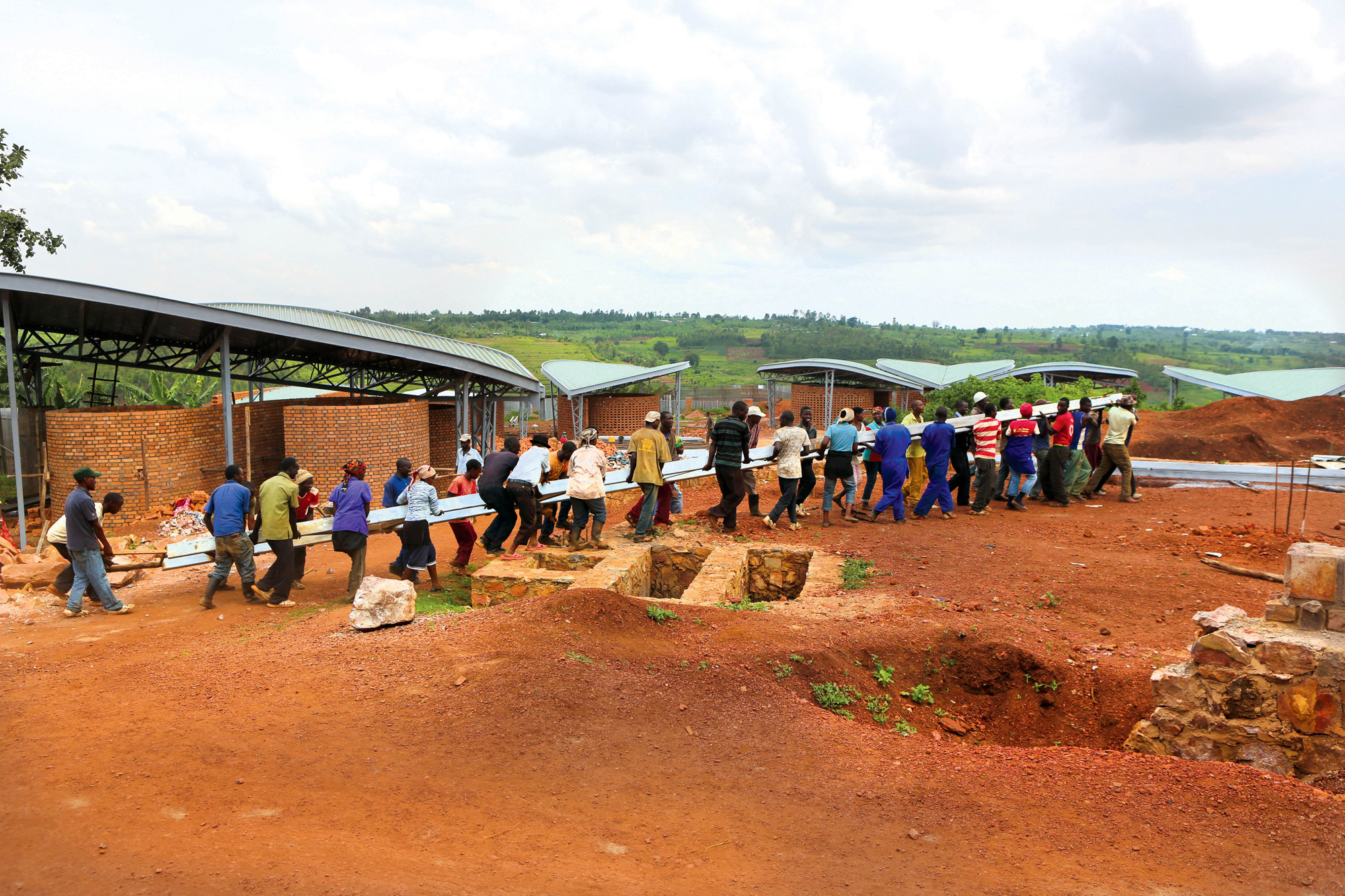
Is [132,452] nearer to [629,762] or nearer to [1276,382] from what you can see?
[629,762]

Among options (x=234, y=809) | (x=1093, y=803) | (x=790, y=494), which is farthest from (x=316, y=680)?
(x=790, y=494)

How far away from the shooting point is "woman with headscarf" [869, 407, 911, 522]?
1019 cm

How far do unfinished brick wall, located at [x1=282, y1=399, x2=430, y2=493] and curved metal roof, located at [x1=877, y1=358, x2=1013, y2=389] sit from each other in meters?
22.4

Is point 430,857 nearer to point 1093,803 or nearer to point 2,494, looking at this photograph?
point 1093,803

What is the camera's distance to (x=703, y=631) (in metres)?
6.07

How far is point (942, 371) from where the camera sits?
116 feet

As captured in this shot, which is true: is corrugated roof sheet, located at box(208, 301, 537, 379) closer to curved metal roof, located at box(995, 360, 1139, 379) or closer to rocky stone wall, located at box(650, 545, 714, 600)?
rocky stone wall, located at box(650, 545, 714, 600)

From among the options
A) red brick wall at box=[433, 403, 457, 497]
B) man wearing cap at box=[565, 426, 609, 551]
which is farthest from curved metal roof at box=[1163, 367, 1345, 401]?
man wearing cap at box=[565, 426, 609, 551]

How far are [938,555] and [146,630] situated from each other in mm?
8063

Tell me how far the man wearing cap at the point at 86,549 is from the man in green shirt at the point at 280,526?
1344 millimetres

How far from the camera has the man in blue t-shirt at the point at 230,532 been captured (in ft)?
25.7

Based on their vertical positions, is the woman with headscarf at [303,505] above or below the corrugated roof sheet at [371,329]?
below

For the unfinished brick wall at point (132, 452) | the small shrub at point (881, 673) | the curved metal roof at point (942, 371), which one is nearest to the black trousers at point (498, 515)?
the small shrub at point (881, 673)

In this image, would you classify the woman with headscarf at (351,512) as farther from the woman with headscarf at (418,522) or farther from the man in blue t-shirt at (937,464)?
the man in blue t-shirt at (937,464)
